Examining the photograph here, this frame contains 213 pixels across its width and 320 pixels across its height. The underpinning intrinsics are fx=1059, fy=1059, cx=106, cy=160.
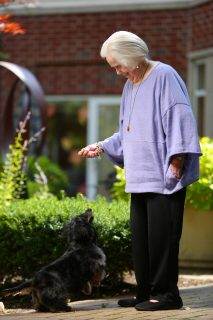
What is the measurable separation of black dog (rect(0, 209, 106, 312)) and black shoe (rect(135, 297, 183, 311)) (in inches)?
19.7

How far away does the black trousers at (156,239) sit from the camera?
21.0 ft

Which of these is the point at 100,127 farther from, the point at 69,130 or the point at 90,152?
the point at 69,130

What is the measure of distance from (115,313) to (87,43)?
429 inches

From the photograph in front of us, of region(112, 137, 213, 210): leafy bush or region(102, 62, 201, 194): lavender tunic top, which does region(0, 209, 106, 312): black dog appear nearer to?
region(102, 62, 201, 194): lavender tunic top

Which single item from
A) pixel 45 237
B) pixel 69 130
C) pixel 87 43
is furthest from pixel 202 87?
pixel 69 130

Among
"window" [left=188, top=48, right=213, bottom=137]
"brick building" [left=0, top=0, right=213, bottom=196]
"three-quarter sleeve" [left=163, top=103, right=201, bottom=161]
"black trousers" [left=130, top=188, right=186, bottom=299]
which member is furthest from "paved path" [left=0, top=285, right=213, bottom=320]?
"brick building" [left=0, top=0, right=213, bottom=196]

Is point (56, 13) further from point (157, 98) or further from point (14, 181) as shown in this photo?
point (157, 98)

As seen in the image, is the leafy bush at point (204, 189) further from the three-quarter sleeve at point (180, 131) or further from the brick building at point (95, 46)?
the brick building at point (95, 46)

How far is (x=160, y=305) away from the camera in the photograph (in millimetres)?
6461

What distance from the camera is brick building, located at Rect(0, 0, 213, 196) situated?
16219 mm

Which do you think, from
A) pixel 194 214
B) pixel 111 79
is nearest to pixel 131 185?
pixel 194 214

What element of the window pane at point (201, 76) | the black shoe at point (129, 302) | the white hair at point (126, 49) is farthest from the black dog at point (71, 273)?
the window pane at point (201, 76)

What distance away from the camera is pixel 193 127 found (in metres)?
6.33

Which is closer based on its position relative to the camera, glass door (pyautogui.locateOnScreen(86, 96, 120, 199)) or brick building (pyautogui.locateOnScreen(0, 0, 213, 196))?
brick building (pyautogui.locateOnScreen(0, 0, 213, 196))
